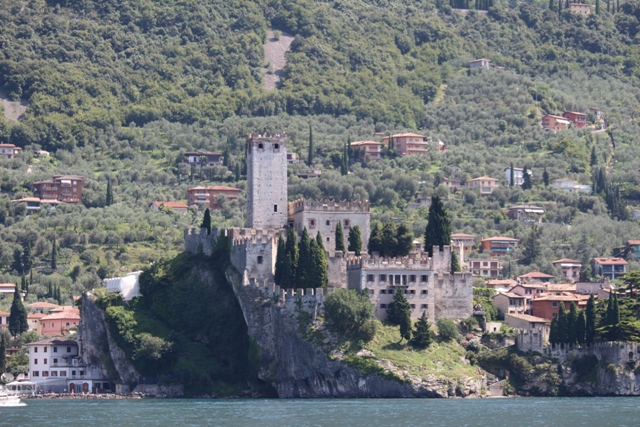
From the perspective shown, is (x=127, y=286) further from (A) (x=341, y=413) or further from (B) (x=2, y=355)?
(A) (x=341, y=413)

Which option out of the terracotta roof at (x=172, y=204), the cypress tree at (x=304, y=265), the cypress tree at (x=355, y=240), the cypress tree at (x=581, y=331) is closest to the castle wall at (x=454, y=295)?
the cypress tree at (x=355, y=240)

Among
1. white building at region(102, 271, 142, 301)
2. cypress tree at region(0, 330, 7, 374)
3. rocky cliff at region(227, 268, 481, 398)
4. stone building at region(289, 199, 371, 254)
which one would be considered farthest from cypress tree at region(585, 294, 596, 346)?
cypress tree at region(0, 330, 7, 374)

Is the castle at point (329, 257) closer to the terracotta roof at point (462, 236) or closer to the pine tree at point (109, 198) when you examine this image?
the terracotta roof at point (462, 236)

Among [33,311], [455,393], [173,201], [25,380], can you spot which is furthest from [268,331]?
[173,201]

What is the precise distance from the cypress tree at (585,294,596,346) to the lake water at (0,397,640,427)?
16.2 ft

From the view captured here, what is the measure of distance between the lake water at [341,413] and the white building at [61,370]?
11.6m

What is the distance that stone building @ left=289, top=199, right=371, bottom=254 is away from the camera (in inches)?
4791

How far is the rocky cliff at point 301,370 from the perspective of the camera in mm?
110000

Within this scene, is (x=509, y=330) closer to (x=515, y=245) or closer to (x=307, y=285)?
(x=307, y=285)

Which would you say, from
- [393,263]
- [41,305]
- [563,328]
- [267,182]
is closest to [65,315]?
[41,305]

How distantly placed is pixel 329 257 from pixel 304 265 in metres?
3.14

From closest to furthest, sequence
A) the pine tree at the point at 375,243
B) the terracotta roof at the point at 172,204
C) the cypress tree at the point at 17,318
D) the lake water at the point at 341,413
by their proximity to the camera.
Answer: the lake water at the point at 341,413 → the pine tree at the point at 375,243 → the cypress tree at the point at 17,318 → the terracotta roof at the point at 172,204

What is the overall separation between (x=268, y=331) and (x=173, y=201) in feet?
256

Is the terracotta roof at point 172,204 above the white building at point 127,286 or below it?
above
